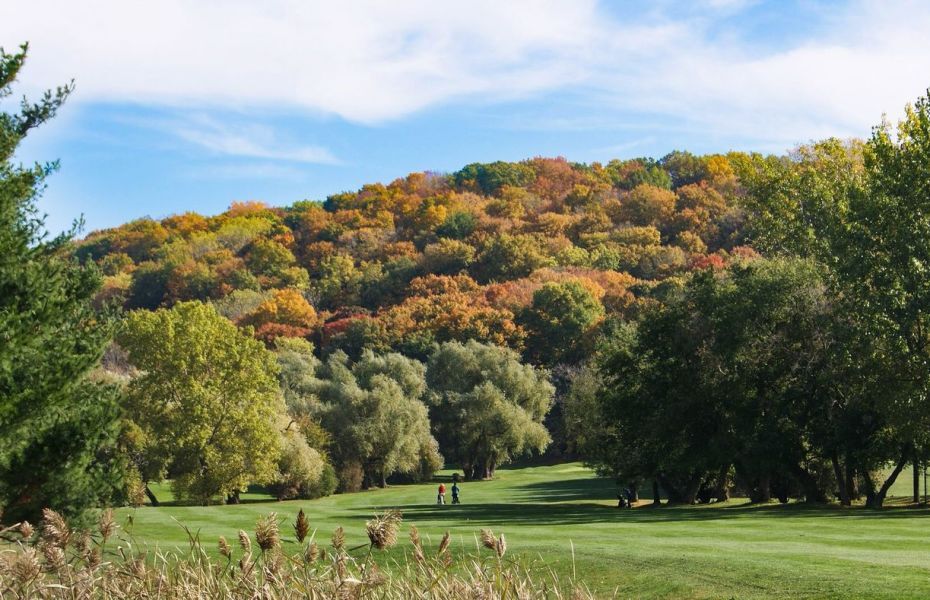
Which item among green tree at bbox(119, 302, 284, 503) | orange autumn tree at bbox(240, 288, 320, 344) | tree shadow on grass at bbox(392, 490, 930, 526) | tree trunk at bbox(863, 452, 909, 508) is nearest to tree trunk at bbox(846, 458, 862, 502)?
tree trunk at bbox(863, 452, 909, 508)

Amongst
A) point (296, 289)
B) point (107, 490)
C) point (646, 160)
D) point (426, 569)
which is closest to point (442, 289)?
point (296, 289)

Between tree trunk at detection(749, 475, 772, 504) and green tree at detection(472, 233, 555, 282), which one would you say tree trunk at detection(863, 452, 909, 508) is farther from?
green tree at detection(472, 233, 555, 282)

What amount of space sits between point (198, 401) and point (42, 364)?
25273 mm

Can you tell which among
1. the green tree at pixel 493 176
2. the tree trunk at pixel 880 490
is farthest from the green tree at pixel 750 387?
the green tree at pixel 493 176

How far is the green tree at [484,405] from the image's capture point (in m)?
74.1

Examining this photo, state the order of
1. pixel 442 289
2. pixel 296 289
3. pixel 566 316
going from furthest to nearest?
pixel 296 289 < pixel 442 289 < pixel 566 316

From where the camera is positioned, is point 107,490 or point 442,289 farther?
point 442,289

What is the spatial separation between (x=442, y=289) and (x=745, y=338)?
7061cm

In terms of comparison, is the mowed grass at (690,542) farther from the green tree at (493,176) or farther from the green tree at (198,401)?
the green tree at (493,176)

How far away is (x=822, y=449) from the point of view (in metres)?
39.9

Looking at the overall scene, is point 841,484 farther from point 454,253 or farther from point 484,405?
point 454,253

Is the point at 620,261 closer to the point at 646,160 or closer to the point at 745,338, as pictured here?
the point at 646,160

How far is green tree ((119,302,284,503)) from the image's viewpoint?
49.0 metres

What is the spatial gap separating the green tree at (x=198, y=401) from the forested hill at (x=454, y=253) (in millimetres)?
35045
